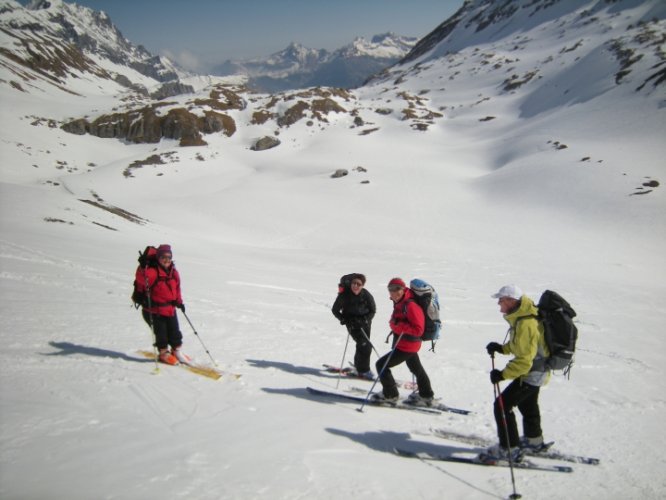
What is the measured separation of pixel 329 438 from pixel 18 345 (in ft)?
19.7

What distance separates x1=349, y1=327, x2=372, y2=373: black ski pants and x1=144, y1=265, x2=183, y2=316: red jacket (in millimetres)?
3618

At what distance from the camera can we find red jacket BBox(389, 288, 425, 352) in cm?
646

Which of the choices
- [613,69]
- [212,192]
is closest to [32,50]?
[212,192]

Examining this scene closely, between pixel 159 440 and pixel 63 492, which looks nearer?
pixel 63 492

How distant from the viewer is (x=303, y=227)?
37.5m

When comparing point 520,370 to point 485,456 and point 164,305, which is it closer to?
point 485,456

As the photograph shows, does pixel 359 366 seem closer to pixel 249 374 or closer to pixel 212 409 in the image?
pixel 249 374

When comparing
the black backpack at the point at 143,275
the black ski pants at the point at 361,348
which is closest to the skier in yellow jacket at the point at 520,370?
the black ski pants at the point at 361,348

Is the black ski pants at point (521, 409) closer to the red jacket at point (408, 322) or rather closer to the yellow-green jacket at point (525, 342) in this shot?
the yellow-green jacket at point (525, 342)

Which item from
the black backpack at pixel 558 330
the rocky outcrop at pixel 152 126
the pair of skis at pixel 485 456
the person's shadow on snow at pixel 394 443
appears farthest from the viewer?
the rocky outcrop at pixel 152 126

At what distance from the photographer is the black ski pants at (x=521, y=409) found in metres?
5.44

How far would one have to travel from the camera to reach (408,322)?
259 inches

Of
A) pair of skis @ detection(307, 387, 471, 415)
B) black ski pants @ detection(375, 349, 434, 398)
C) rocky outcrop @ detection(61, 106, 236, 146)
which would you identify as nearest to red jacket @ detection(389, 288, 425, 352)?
black ski pants @ detection(375, 349, 434, 398)

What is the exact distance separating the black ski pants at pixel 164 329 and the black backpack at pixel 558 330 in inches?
256
